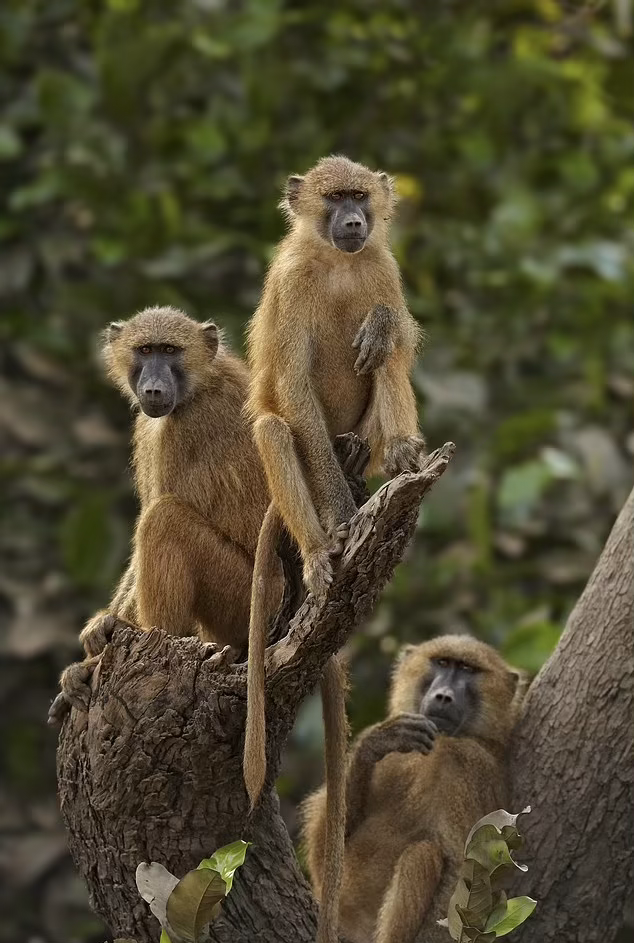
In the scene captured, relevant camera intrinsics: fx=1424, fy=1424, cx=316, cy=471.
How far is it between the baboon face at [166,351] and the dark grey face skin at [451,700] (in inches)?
71.5

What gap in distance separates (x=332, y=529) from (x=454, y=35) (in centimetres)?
661

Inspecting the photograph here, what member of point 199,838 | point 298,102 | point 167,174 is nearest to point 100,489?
point 167,174

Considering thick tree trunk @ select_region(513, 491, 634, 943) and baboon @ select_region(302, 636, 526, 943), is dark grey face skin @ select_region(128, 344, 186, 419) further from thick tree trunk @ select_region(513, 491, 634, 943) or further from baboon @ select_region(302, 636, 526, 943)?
thick tree trunk @ select_region(513, 491, 634, 943)

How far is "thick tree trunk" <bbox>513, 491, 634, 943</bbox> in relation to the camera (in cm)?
557

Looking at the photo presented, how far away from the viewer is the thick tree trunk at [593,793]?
557 centimetres

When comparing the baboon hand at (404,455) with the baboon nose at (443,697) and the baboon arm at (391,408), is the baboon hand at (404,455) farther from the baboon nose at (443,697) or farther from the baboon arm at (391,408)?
the baboon nose at (443,697)

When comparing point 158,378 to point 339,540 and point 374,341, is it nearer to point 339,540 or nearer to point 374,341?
point 374,341

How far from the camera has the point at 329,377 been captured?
5.21m

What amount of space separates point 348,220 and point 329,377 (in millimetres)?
585

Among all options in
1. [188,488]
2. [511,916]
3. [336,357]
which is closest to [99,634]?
[188,488]

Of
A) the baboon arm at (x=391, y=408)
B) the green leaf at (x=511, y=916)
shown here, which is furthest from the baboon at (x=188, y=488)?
the green leaf at (x=511, y=916)

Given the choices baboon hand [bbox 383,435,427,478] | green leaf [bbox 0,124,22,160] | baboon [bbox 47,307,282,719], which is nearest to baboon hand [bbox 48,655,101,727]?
baboon [bbox 47,307,282,719]

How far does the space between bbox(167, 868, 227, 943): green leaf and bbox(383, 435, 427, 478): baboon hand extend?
1497mm

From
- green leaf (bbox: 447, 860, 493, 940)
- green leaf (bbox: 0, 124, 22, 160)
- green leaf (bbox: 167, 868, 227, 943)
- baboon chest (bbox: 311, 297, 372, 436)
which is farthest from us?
green leaf (bbox: 0, 124, 22, 160)
